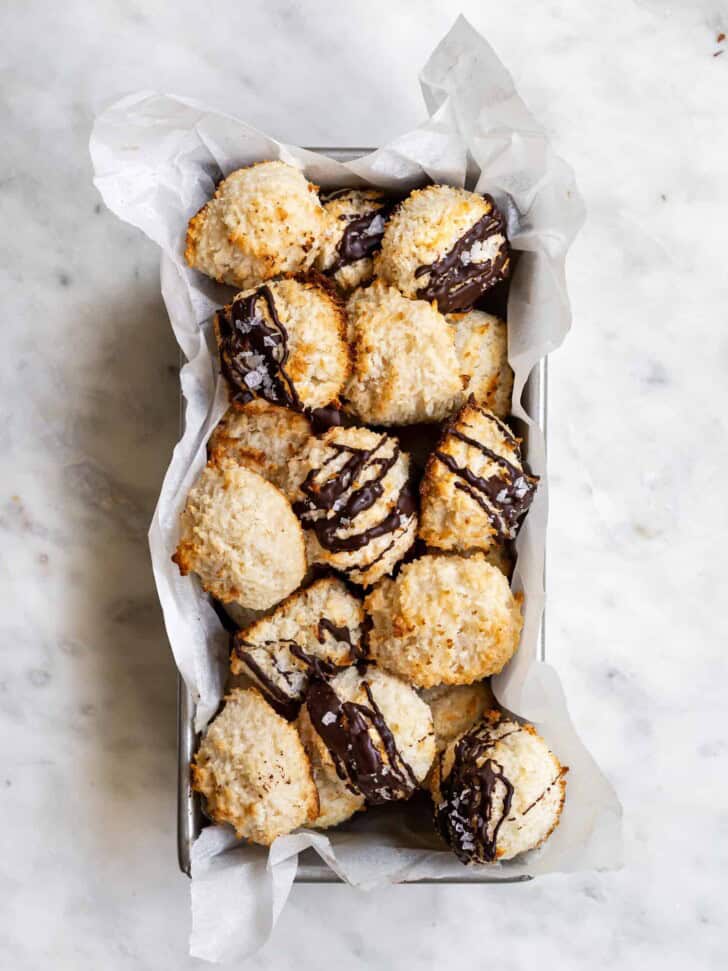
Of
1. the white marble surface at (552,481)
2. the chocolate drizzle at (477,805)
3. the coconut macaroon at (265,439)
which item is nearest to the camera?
the chocolate drizzle at (477,805)

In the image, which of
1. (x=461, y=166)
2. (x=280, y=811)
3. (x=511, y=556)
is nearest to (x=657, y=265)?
(x=461, y=166)

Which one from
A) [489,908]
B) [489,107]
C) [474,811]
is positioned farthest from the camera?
[489,908]

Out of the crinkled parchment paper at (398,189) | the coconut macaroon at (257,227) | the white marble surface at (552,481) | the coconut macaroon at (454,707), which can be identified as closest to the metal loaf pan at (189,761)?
the crinkled parchment paper at (398,189)

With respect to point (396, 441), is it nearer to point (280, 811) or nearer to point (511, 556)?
point (511, 556)

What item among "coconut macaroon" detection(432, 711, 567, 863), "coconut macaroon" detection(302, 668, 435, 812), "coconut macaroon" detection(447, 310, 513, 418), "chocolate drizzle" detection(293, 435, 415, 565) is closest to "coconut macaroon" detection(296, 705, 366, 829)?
"coconut macaroon" detection(302, 668, 435, 812)

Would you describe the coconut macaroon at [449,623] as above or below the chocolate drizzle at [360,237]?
below

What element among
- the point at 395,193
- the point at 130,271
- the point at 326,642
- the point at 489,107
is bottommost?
the point at 326,642

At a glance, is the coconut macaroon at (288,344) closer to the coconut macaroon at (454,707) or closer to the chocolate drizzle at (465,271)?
the chocolate drizzle at (465,271)
